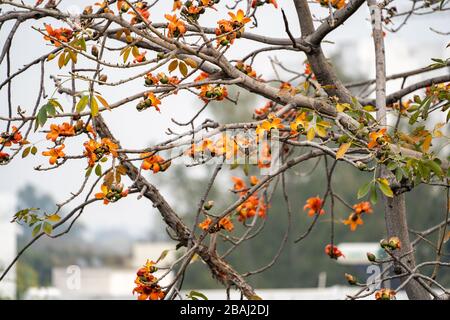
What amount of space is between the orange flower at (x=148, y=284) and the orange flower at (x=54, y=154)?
404 millimetres

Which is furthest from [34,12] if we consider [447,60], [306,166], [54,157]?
[306,166]

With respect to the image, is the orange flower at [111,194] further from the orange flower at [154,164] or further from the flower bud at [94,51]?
the flower bud at [94,51]

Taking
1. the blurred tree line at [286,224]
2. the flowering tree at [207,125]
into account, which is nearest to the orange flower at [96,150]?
the flowering tree at [207,125]

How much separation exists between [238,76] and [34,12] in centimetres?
67

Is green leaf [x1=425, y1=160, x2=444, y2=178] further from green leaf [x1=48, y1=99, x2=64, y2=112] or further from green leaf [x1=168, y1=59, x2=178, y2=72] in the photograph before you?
green leaf [x1=48, y1=99, x2=64, y2=112]

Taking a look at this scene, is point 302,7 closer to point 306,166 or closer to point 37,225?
point 37,225

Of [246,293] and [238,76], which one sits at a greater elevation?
[238,76]

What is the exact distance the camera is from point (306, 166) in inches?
809

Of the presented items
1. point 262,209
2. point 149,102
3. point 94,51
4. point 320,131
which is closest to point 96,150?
point 149,102

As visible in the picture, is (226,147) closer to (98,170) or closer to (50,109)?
(98,170)

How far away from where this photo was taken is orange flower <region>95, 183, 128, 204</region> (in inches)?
99.2

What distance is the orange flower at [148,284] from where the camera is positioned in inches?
102

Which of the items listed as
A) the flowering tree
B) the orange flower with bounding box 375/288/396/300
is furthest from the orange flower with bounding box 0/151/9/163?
the orange flower with bounding box 375/288/396/300
